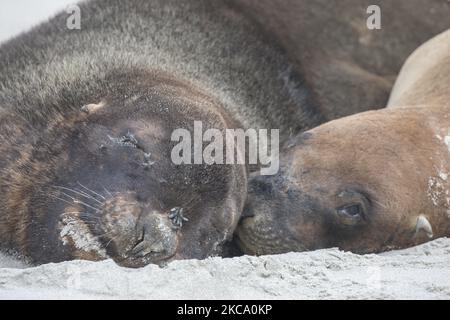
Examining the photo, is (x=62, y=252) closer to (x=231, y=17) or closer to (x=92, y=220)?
(x=92, y=220)

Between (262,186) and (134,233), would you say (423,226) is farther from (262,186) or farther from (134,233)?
(134,233)

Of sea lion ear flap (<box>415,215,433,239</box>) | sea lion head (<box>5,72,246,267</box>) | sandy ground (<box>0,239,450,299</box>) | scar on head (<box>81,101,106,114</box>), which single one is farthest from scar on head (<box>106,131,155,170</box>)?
sea lion ear flap (<box>415,215,433,239</box>)

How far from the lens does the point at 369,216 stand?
211 inches

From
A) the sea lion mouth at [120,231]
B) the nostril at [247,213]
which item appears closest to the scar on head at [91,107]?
the sea lion mouth at [120,231]

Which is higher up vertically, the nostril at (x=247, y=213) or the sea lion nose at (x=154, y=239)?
the nostril at (x=247, y=213)

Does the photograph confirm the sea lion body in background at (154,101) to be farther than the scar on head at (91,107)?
No

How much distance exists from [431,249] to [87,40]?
9.08 feet

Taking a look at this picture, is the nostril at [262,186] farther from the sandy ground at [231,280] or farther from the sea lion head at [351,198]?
the sandy ground at [231,280]

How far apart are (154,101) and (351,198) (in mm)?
1310

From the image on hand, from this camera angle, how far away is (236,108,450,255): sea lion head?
5.36m

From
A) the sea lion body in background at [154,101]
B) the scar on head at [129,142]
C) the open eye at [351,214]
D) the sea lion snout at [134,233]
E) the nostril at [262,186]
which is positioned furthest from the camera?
the nostril at [262,186]

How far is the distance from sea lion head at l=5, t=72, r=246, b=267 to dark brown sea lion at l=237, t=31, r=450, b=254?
0.36 meters

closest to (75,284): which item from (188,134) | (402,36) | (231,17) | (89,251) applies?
(89,251)

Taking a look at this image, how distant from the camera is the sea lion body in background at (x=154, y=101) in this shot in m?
4.65
